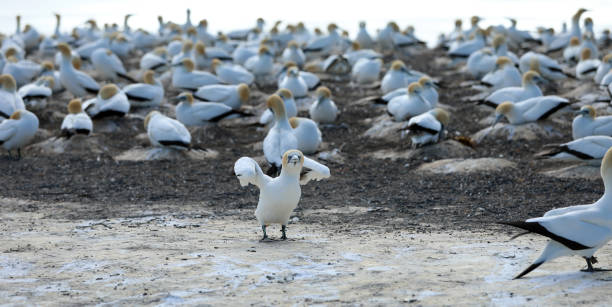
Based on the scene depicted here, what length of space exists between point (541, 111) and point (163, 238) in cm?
744

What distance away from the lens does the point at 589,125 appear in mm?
10508

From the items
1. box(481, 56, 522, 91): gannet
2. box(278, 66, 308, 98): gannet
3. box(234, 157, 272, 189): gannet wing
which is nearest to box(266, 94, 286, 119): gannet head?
box(234, 157, 272, 189): gannet wing

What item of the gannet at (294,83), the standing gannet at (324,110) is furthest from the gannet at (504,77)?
the standing gannet at (324,110)

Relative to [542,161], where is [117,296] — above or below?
above

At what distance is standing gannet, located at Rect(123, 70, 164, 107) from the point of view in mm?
14711

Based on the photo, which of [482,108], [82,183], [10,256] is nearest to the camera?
[10,256]

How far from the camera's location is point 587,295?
4555 mm

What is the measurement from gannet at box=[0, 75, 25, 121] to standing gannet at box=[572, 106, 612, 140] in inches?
330

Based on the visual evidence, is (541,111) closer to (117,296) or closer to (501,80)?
(501,80)

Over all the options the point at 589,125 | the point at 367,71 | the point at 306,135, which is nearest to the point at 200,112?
the point at 306,135

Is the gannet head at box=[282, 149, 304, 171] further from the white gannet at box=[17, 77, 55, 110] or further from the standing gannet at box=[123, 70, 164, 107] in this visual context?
the white gannet at box=[17, 77, 55, 110]

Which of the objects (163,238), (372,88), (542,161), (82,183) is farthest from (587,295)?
(372,88)

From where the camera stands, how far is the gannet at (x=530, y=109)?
12.0m

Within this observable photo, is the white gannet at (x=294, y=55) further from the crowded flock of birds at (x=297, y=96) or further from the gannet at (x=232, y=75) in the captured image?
the gannet at (x=232, y=75)
